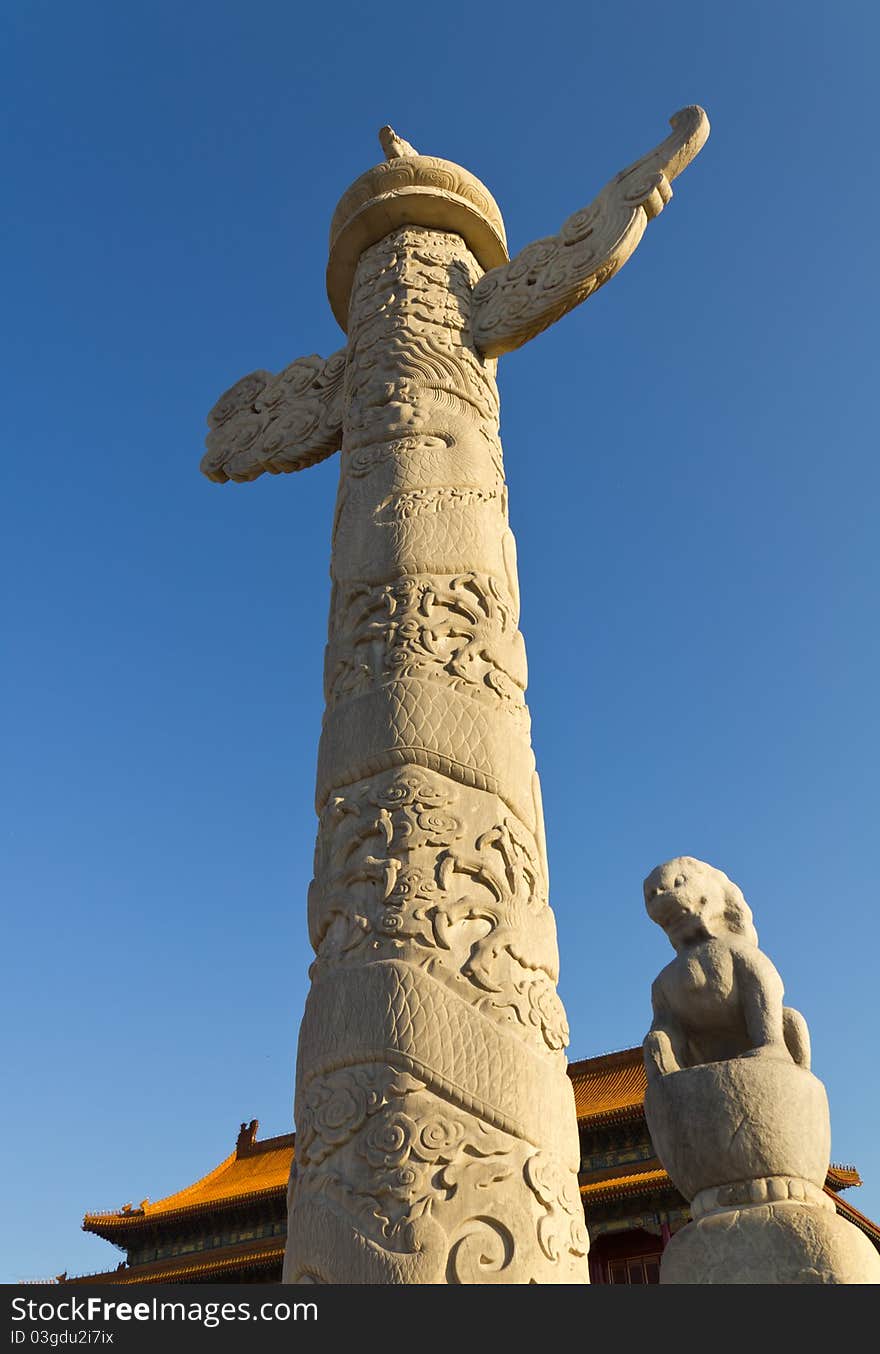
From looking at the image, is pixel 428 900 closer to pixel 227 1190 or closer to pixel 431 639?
pixel 431 639

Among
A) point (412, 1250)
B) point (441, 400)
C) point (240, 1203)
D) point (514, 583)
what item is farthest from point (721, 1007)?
point (240, 1203)

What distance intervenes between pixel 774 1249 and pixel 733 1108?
338mm

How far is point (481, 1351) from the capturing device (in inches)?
105

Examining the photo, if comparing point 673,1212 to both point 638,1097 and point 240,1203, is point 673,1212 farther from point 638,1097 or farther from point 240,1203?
point 240,1203

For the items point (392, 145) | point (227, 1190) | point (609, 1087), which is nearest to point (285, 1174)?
point (227, 1190)

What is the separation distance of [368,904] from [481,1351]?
5.20 feet

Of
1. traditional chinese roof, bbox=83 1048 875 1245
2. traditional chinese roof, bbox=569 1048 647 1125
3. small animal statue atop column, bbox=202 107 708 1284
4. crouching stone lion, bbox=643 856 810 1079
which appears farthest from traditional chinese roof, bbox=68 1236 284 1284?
crouching stone lion, bbox=643 856 810 1079

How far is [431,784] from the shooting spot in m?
4.24

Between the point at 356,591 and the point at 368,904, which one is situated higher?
the point at 356,591

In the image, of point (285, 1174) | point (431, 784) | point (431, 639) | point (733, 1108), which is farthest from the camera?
point (285, 1174)

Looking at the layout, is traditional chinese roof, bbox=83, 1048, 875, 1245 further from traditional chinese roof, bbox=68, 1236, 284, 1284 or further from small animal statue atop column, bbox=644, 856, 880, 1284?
small animal statue atop column, bbox=644, 856, 880, 1284

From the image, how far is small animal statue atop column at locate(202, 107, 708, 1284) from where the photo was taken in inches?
136

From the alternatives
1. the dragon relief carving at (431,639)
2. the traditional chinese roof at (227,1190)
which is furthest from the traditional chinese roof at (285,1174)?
the dragon relief carving at (431,639)

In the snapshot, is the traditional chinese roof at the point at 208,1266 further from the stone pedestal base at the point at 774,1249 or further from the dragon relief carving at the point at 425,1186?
the stone pedestal base at the point at 774,1249
